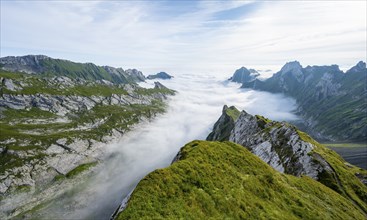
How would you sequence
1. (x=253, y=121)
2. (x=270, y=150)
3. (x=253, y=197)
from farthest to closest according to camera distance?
(x=253, y=121)
(x=270, y=150)
(x=253, y=197)

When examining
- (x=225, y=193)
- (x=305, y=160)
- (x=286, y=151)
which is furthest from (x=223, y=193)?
(x=286, y=151)

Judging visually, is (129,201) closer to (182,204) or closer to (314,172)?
(182,204)

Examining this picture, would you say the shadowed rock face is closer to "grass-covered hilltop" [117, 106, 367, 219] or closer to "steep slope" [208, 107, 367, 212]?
"steep slope" [208, 107, 367, 212]

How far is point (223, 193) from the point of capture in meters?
39.2

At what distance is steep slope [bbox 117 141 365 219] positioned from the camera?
110ft

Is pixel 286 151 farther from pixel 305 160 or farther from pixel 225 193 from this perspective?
pixel 225 193

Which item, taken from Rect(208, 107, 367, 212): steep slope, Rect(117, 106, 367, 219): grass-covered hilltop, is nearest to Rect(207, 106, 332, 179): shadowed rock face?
Rect(208, 107, 367, 212): steep slope

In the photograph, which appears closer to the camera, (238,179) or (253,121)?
(238,179)

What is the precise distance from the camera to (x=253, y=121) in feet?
529

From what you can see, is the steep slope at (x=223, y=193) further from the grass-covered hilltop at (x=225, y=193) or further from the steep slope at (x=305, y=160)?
the steep slope at (x=305, y=160)

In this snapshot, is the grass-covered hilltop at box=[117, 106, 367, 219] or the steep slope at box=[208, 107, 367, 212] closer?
the grass-covered hilltop at box=[117, 106, 367, 219]

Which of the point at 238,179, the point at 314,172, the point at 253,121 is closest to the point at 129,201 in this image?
the point at 238,179

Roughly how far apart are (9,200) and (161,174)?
205 m

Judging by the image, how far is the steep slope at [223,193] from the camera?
3359cm
